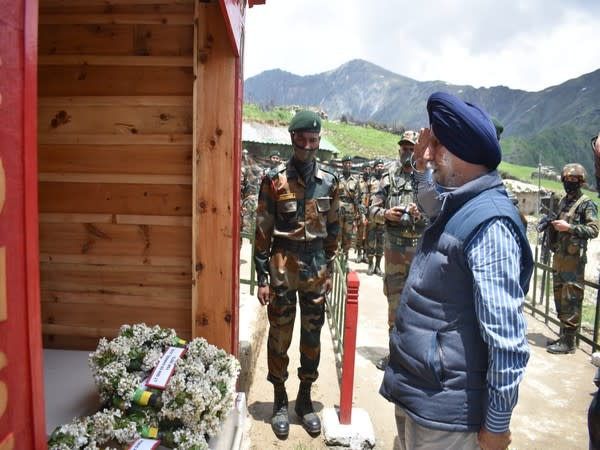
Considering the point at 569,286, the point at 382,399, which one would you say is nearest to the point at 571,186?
the point at 569,286

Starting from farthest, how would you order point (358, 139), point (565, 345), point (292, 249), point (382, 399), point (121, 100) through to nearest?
point (358, 139) → point (565, 345) → point (382, 399) → point (292, 249) → point (121, 100)

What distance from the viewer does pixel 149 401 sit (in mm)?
2240

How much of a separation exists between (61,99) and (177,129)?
33.5 inches

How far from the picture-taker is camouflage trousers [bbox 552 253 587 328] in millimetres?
5473

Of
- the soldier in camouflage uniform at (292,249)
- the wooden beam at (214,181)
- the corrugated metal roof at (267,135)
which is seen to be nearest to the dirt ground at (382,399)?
the soldier in camouflage uniform at (292,249)

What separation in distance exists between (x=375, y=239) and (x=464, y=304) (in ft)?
26.1

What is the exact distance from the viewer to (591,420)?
2029mm

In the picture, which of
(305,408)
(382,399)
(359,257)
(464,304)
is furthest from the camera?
(359,257)

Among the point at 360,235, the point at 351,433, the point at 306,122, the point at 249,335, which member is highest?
the point at 306,122

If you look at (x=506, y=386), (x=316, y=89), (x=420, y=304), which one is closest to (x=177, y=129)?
(x=420, y=304)

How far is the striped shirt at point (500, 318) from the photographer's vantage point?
154cm

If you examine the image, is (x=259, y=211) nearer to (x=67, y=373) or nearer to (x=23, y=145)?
(x=67, y=373)

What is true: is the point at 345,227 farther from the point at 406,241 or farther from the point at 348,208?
the point at 406,241

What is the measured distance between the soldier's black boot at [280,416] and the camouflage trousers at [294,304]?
0.33ft
